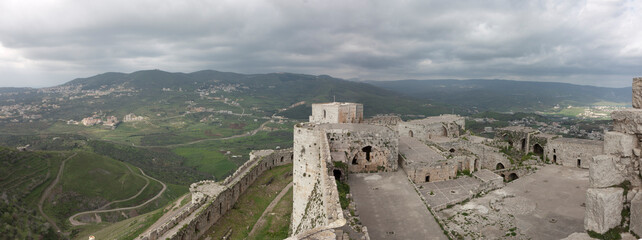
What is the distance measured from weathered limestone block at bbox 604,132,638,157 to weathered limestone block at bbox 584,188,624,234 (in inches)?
40.5

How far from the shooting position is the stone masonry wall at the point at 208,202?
21.1 meters

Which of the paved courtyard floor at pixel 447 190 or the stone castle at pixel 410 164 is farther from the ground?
the stone castle at pixel 410 164

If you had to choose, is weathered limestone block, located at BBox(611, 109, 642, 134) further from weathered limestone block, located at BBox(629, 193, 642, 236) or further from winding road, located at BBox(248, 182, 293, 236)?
winding road, located at BBox(248, 182, 293, 236)

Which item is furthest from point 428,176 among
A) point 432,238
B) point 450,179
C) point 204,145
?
point 204,145

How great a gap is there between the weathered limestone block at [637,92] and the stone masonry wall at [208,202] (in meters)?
23.4

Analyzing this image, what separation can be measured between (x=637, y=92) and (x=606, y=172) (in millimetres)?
2482

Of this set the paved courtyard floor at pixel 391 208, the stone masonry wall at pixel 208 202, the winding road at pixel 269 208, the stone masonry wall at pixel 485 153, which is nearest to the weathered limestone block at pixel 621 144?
the paved courtyard floor at pixel 391 208

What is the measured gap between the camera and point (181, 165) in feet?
335

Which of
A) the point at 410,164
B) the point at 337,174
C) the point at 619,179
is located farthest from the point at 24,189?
the point at 619,179

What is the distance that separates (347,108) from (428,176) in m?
11.0

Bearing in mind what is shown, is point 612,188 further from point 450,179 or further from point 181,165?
point 181,165

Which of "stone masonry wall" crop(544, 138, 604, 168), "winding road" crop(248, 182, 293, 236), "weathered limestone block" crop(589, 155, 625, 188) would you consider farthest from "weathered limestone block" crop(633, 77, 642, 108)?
"stone masonry wall" crop(544, 138, 604, 168)

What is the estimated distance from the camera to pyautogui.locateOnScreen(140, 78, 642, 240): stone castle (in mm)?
8398

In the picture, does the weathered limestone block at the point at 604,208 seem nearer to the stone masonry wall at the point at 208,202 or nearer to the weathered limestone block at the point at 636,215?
the weathered limestone block at the point at 636,215
